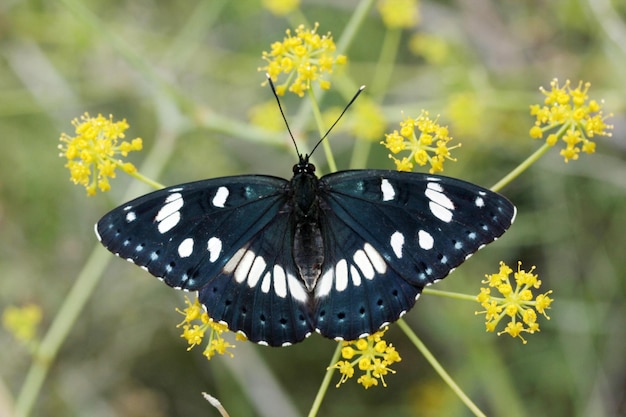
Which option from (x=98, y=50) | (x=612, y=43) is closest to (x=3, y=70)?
(x=98, y=50)

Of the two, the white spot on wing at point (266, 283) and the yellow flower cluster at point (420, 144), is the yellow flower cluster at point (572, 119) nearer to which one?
the yellow flower cluster at point (420, 144)

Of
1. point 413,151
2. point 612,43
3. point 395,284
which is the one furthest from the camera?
point 612,43

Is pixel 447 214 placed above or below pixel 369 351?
above

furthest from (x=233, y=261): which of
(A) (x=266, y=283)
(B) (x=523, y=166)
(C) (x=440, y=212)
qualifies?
(B) (x=523, y=166)

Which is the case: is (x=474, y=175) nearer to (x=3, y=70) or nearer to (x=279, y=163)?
(x=279, y=163)

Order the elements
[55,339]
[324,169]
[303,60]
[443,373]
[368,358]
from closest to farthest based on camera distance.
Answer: [443,373], [368,358], [303,60], [55,339], [324,169]

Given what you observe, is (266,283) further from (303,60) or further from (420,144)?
(303,60)

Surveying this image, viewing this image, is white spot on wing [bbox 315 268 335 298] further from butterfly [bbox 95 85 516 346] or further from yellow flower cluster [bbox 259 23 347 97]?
yellow flower cluster [bbox 259 23 347 97]
